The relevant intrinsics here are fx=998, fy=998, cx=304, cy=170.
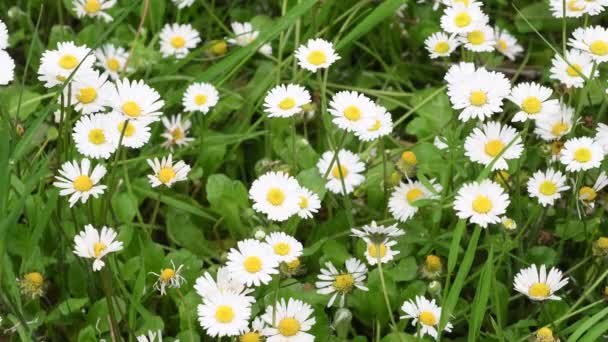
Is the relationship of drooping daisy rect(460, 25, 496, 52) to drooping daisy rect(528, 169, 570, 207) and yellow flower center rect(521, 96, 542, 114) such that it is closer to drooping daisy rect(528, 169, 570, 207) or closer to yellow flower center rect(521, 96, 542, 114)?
yellow flower center rect(521, 96, 542, 114)

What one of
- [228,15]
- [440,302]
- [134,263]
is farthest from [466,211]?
[228,15]

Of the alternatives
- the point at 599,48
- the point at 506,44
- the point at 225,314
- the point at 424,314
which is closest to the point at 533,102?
the point at 599,48

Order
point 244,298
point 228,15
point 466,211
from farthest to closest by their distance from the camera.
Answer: point 228,15 → point 466,211 → point 244,298

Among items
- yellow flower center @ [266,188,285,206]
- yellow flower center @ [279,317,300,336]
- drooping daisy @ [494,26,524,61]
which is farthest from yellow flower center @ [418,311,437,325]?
drooping daisy @ [494,26,524,61]

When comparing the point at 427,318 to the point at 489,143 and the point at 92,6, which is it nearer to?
the point at 489,143

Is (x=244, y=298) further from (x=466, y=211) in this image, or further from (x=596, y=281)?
(x=596, y=281)

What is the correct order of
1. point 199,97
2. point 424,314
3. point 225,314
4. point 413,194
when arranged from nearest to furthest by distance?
point 225,314 < point 424,314 < point 413,194 < point 199,97
